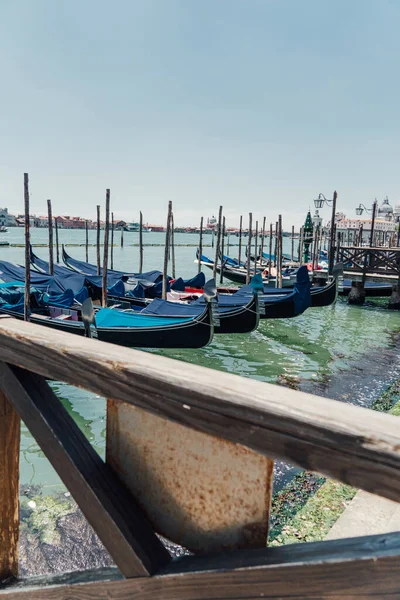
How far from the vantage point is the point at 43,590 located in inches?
Result: 34.8

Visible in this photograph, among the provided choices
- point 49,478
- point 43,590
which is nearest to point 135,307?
point 49,478

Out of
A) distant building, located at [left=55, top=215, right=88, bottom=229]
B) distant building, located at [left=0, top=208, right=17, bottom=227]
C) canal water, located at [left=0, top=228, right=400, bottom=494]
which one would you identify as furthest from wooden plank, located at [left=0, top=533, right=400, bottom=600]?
distant building, located at [left=55, top=215, right=88, bottom=229]

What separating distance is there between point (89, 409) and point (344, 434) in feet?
17.1

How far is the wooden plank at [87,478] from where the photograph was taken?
725 mm

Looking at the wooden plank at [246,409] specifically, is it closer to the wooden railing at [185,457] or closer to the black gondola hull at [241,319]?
the wooden railing at [185,457]

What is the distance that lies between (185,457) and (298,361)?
26.2 feet

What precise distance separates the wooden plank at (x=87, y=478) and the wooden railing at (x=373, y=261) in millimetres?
13822

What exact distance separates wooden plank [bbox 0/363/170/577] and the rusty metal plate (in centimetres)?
3

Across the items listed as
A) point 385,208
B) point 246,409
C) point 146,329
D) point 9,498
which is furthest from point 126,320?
point 385,208

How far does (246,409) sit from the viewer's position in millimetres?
614

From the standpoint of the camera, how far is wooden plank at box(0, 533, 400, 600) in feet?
1.69

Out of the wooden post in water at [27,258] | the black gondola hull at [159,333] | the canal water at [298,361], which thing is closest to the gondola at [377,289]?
the canal water at [298,361]

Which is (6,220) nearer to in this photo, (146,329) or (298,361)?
(146,329)

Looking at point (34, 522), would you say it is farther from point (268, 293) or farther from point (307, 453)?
point (268, 293)
